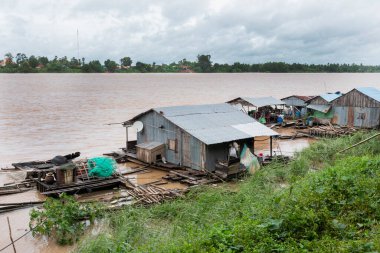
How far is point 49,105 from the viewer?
6162 cm

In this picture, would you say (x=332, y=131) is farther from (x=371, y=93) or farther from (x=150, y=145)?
(x=150, y=145)

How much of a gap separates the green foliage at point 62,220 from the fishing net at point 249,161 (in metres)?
8.57

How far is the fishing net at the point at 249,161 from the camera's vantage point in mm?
18775

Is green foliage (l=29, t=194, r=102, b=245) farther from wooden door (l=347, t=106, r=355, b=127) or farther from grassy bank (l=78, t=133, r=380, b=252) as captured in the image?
wooden door (l=347, t=106, r=355, b=127)

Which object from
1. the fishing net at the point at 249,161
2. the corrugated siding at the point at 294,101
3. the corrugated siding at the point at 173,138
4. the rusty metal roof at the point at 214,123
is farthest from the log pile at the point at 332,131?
the corrugated siding at the point at 173,138

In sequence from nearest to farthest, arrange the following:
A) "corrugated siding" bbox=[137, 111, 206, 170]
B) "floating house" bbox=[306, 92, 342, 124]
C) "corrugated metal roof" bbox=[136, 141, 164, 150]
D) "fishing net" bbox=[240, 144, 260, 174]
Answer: "fishing net" bbox=[240, 144, 260, 174] → "corrugated siding" bbox=[137, 111, 206, 170] → "corrugated metal roof" bbox=[136, 141, 164, 150] → "floating house" bbox=[306, 92, 342, 124]

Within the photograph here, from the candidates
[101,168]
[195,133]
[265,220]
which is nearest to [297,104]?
[195,133]

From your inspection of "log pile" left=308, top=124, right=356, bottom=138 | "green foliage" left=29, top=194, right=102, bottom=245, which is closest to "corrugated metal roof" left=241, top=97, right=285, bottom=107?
"log pile" left=308, top=124, right=356, bottom=138

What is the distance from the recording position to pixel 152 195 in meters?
15.2

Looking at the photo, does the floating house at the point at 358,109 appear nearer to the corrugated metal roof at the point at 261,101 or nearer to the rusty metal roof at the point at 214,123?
the corrugated metal roof at the point at 261,101

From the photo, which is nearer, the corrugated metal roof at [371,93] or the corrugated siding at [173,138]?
the corrugated siding at [173,138]

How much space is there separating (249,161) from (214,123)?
11.5ft

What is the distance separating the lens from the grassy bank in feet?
24.6

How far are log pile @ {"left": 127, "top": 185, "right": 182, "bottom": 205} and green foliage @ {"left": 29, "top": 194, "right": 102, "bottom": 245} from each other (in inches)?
89.3
